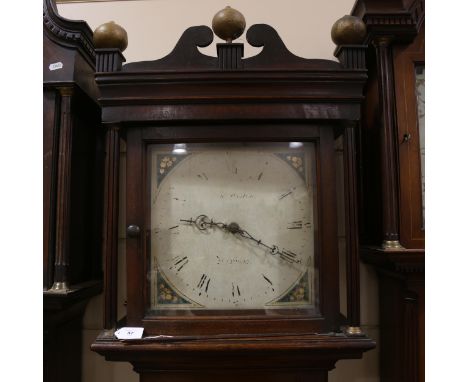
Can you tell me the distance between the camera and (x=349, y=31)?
842mm

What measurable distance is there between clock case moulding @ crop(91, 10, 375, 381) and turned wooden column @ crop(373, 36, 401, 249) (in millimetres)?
125

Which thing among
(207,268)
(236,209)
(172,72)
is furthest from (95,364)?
(172,72)

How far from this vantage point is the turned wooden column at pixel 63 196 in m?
0.92

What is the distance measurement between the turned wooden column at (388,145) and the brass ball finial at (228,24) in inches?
14.0

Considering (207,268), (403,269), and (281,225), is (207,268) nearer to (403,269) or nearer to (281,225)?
(281,225)

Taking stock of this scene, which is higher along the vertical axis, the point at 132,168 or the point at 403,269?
the point at 132,168

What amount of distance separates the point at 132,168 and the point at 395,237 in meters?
0.62

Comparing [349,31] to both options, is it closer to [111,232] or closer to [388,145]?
[388,145]

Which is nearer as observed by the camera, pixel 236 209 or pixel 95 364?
pixel 236 209

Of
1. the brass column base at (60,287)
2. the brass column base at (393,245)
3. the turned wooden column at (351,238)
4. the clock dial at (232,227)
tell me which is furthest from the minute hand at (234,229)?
the brass column base at (60,287)

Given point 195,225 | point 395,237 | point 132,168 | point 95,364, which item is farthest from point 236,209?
point 95,364

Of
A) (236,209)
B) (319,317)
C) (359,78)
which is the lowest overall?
(319,317)

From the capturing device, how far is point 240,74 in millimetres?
832

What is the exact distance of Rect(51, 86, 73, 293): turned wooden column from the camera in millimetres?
916
